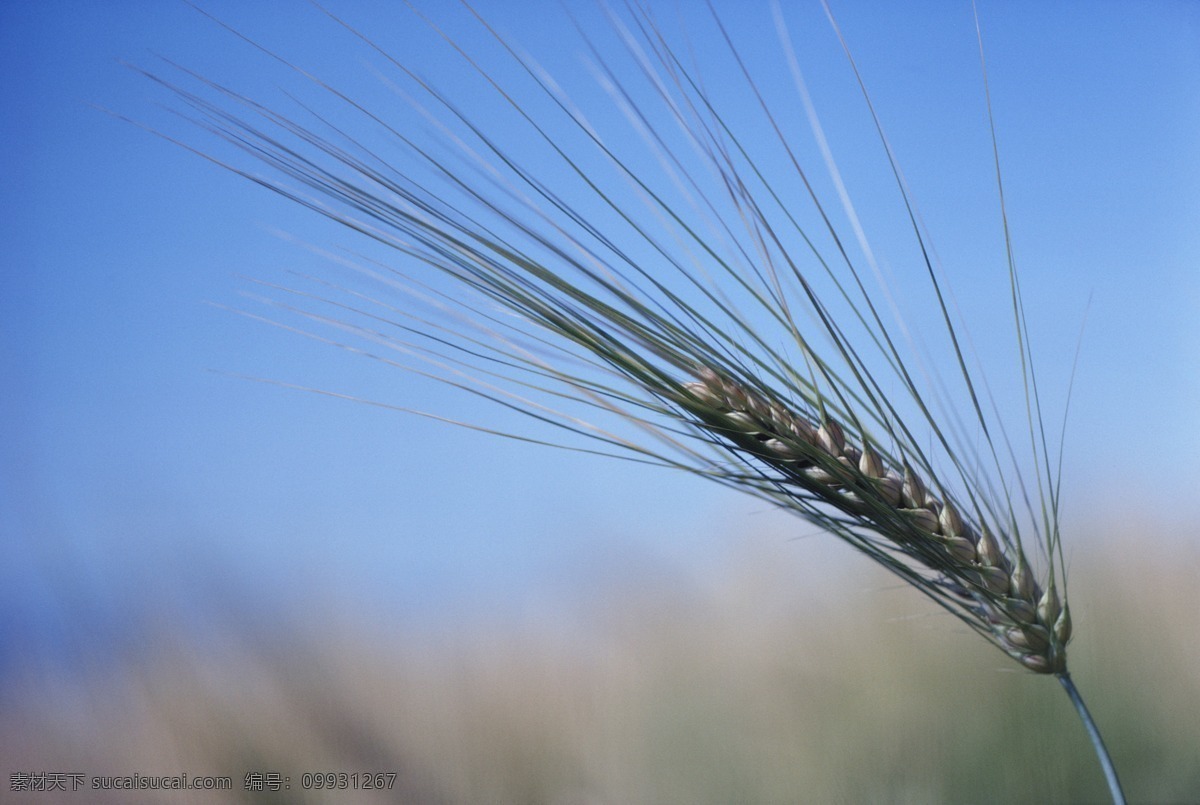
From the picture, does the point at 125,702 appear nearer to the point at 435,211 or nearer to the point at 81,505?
the point at 81,505

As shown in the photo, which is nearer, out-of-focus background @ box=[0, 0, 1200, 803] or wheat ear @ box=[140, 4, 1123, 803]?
wheat ear @ box=[140, 4, 1123, 803]

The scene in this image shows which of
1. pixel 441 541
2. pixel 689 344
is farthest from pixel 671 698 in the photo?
pixel 689 344

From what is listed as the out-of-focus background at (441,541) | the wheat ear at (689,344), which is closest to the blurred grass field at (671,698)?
the out-of-focus background at (441,541)

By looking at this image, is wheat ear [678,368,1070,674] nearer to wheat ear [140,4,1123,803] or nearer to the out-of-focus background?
wheat ear [140,4,1123,803]

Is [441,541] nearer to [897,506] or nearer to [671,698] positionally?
[671,698]

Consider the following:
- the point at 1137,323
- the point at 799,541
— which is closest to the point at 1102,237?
the point at 1137,323

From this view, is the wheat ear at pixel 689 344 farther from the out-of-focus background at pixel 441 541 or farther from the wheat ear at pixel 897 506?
the out-of-focus background at pixel 441 541

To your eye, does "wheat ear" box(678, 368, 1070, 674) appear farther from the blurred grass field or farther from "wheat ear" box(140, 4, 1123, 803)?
the blurred grass field

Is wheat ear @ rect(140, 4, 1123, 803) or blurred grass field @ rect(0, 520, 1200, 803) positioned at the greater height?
wheat ear @ rect(140, 4, 1123, 803)

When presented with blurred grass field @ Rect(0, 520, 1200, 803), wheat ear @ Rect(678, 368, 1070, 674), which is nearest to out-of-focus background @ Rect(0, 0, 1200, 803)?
blurred grass field @ Rect(0, 520, 1200, 803)
